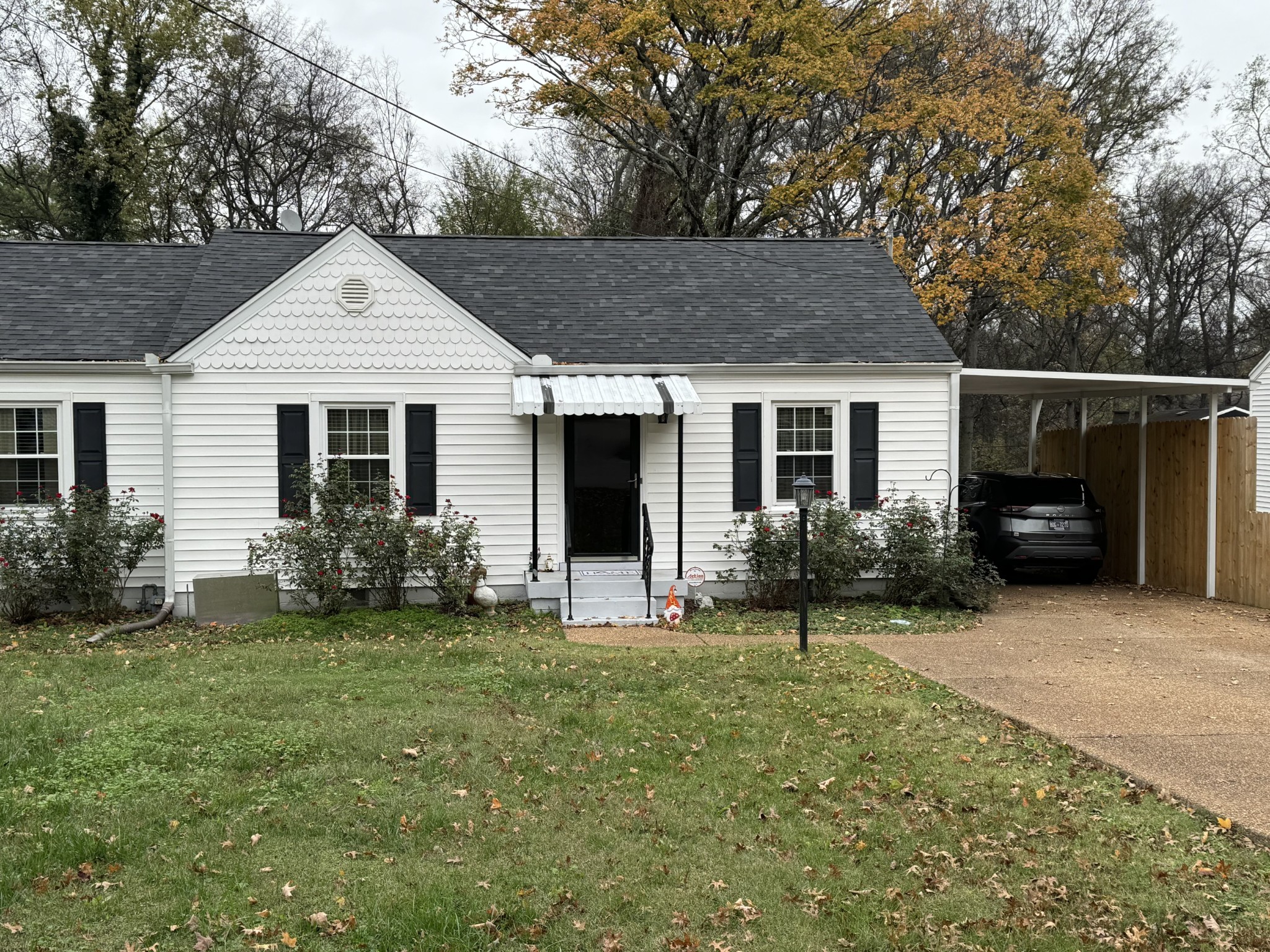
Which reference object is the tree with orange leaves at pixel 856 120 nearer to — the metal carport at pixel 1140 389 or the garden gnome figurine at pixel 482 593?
the metal carport at pixel 1140 389

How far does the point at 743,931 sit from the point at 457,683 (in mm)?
4450

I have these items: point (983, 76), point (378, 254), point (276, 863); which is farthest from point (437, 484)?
point (983, 76)

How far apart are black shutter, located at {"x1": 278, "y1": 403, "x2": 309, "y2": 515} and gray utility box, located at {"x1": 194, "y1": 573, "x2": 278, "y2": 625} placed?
2.85 ft

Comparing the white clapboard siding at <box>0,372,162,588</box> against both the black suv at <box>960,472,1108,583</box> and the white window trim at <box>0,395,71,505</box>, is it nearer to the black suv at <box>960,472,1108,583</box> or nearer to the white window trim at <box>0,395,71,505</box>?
the white window trim at <box>0,395,71,505</box>

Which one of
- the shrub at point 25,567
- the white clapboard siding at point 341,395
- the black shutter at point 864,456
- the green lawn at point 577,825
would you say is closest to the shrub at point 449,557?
the white clapboard siding at point 341,395

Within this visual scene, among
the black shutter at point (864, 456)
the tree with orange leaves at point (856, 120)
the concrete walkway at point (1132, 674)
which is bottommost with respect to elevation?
the concrete walkway at point (1132, 674)

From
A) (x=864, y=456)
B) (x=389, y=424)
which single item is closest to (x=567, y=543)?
(x=389, y=424)

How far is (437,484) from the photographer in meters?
12.4

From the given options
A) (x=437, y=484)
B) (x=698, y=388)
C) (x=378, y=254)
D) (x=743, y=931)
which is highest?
(x=378, y=254)

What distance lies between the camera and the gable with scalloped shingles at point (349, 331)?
11898 millimetres

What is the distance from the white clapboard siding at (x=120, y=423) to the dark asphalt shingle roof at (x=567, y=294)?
300 millimetres

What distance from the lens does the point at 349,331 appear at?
12086 mm

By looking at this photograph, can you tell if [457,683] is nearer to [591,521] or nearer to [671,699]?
[671,699]

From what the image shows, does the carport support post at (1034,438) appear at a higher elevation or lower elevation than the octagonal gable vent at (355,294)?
lower
